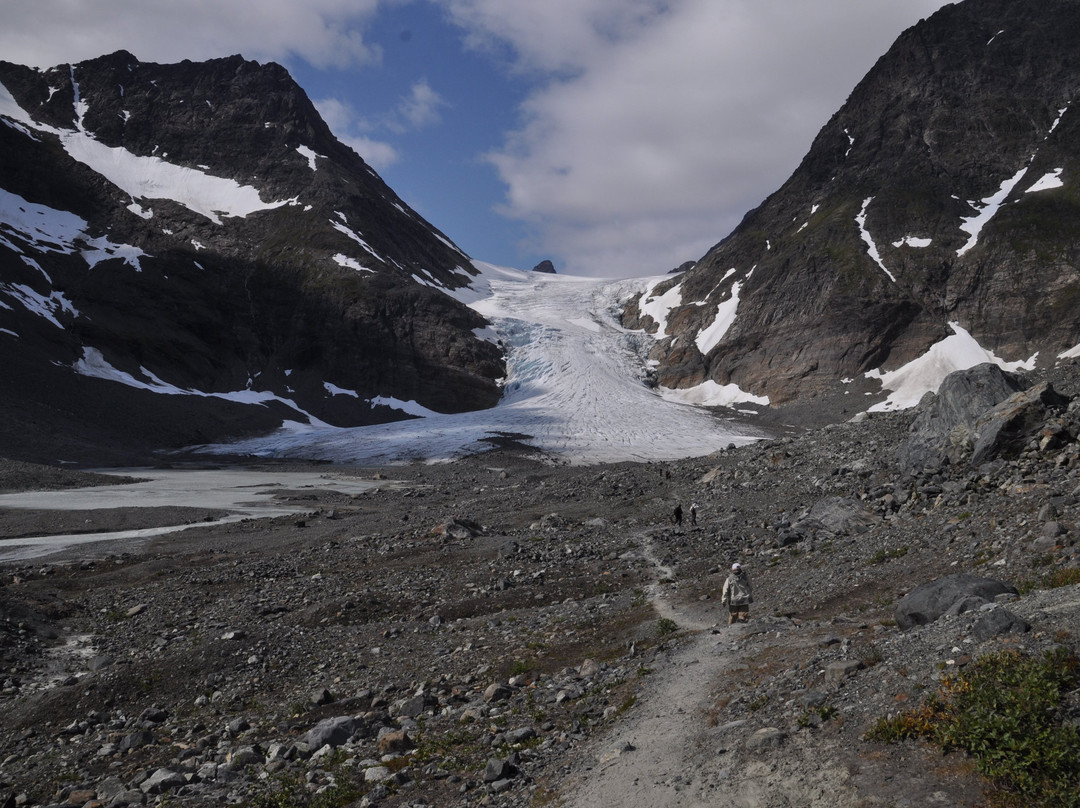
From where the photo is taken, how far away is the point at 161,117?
18050 centimetres

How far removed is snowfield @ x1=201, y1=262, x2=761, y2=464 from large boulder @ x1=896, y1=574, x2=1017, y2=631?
6801 centimetres

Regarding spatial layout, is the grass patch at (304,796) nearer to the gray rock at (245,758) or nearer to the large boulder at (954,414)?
the gray rock at (245,758)

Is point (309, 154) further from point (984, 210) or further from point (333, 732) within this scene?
point (333, 732)

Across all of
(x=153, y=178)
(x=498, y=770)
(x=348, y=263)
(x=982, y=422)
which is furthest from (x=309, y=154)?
(x=498, y=770)

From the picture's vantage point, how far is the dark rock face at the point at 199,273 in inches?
3910

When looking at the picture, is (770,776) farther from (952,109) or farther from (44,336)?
(952,109)

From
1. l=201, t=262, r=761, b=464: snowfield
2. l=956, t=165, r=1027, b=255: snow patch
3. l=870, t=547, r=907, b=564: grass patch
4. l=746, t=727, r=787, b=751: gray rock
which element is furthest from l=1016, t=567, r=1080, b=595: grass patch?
l=956, t=165, r=1027, b=255: snow patch

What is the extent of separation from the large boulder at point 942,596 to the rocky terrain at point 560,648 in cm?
6

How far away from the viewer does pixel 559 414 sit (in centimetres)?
10425

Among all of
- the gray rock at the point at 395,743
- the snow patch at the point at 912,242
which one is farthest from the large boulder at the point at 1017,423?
the snow patch at the point at 912,242

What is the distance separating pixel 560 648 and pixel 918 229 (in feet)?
428

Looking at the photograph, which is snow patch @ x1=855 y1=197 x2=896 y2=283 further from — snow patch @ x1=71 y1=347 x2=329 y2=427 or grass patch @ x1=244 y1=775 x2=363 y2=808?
grass patch @ x1=244 y1=775 x2=363 y2=808

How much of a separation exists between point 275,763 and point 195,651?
7608 millimetres

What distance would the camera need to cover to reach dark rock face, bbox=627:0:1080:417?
10925 centimetres
